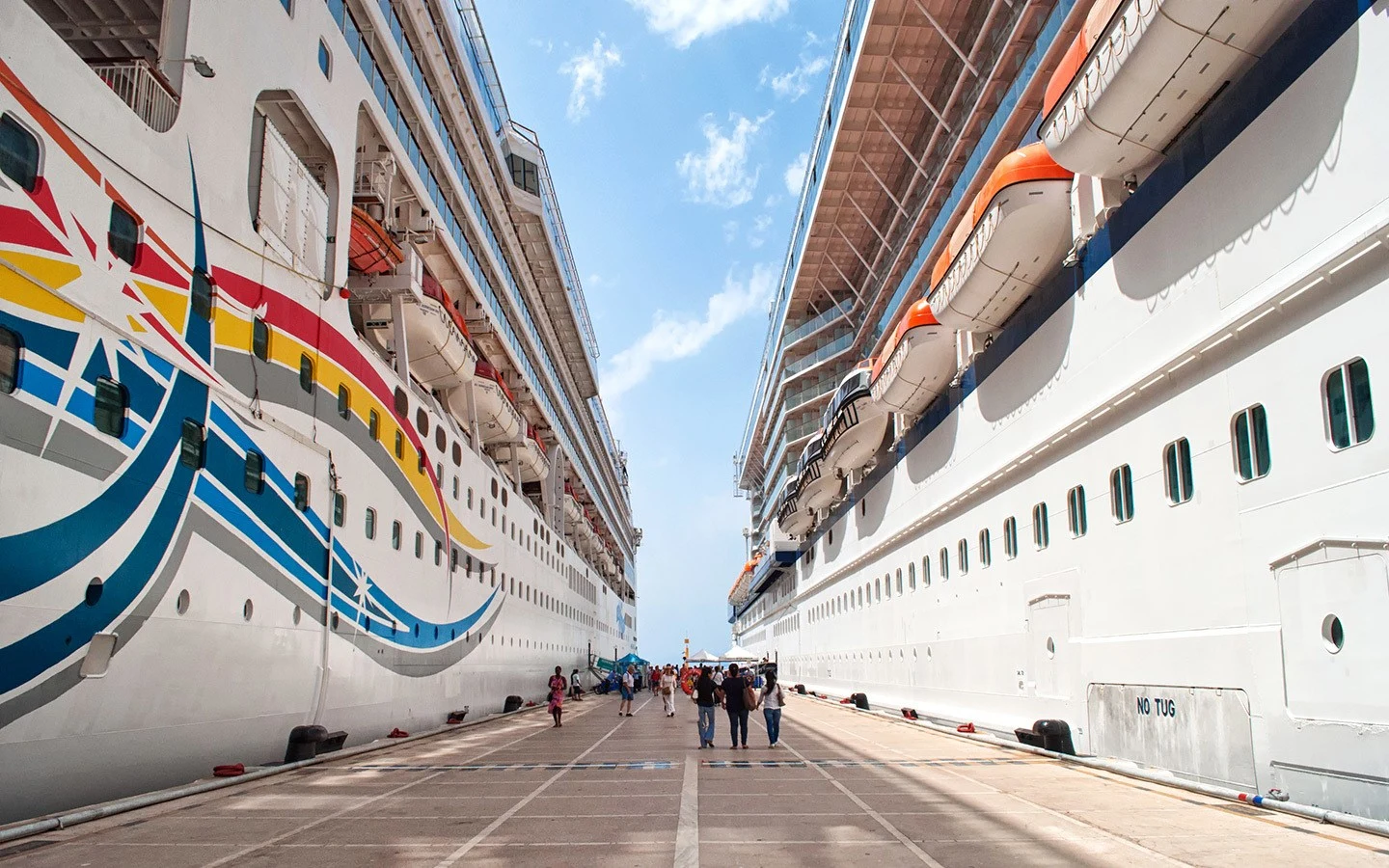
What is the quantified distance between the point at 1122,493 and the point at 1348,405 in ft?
14.3

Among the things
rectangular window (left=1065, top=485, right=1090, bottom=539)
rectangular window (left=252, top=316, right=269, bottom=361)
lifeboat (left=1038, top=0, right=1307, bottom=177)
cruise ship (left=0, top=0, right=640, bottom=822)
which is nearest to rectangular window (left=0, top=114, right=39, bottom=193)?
cruise ship (left=0, top=0, right=640, bottom=822)

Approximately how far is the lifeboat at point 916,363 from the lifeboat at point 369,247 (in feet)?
35.3

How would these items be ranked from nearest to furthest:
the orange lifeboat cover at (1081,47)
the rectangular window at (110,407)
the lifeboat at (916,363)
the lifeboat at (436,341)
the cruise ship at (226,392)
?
the cruise ship at (226,392), the rectangular window at (110,407), the orange lifeboat cover at (1081,47), the lifeboat at (436,341), the lifeboat at (916,363)

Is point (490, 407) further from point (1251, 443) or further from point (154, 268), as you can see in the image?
point (1251, 443)

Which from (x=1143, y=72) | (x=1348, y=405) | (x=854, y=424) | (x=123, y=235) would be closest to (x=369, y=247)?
(x=123, y=235)

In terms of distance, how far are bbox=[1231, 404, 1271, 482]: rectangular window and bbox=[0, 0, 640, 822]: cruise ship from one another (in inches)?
427

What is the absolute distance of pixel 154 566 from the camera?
963 centimetres

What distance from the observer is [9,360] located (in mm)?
7852

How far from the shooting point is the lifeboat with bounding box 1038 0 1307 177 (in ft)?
31.3

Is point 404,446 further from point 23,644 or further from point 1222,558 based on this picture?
point 1222,558

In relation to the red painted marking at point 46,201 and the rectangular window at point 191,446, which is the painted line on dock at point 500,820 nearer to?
the rectangular window at point 191,446

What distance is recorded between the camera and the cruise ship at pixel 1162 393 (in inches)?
311

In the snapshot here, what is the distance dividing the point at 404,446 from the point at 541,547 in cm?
1906

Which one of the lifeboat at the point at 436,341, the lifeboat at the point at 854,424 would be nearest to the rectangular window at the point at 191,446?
the lifeboat at the point at 436,341
